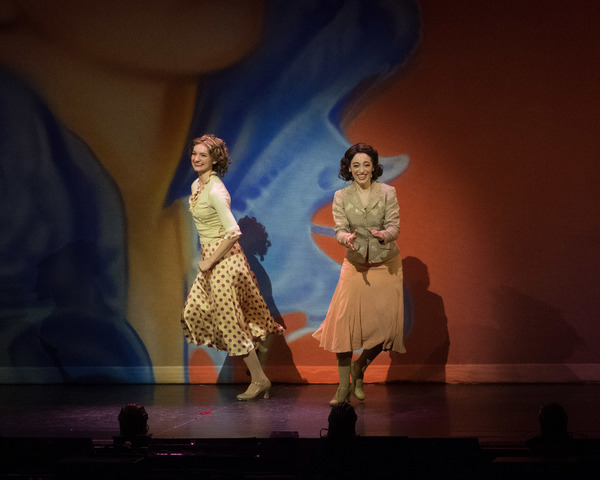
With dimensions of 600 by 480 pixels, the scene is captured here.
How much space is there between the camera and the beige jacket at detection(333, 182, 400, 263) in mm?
5016

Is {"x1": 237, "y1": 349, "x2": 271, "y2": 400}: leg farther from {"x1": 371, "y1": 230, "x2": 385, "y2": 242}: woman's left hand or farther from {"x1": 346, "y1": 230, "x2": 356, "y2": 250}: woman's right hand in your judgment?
{"x1": 371, "y1": 230, "x2": 385, "y2": 242}: woman's left hand

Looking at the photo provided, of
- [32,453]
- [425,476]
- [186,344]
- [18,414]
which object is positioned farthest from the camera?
[186,344]

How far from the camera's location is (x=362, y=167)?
509 cm

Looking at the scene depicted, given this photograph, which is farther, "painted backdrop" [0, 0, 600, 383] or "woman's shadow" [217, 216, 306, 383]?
"woman's shadow" [217, 216, 306, 383]

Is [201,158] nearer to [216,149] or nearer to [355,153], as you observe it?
[216,149]

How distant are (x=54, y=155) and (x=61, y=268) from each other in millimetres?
951

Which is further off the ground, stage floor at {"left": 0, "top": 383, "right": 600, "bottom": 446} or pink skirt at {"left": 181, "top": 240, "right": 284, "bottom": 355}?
pink skirt at {"left": 181, "top": 240, "right": 284, "bottom": 355}

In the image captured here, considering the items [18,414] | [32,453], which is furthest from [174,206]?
[32,453]

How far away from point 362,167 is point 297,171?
116 centimetres

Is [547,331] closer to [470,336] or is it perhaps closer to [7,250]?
[470,336]

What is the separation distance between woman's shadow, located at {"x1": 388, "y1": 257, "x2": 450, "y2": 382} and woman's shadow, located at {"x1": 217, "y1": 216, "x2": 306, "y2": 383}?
0.85m

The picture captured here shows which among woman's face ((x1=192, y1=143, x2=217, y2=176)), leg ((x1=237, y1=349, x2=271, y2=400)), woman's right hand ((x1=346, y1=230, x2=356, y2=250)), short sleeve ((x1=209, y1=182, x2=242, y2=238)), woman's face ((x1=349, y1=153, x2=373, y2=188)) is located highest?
woman's face ((x1=192, y1=143, x2=217, y2=176))

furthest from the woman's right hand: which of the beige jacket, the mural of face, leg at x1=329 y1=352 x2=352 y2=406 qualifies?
the mural of face

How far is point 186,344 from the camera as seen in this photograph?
250 inches
